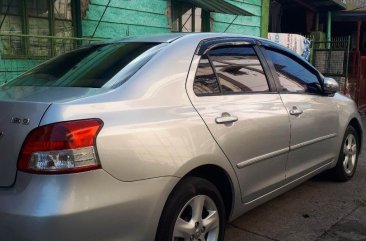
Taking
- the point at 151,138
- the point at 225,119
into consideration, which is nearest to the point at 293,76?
the point at 225,119

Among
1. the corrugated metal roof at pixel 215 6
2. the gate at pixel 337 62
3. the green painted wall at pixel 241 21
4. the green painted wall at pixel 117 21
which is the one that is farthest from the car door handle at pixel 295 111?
the gate at pixel 337 62

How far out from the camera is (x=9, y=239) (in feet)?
7.37

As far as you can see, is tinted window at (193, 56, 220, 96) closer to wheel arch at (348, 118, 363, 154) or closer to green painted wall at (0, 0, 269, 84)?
wheel arch at (348, 118, 363, 154)

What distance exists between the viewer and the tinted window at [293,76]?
398 centimetres

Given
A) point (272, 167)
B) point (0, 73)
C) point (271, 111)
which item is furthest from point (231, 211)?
point (0, 73)

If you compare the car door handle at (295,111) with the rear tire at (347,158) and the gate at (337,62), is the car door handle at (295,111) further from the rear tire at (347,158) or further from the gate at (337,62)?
the gate at (337,62)

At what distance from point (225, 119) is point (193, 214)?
2.19 ft

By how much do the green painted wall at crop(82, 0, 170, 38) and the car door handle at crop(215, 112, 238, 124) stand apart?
4646 millimetres

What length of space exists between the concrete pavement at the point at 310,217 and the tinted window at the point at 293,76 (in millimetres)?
1103

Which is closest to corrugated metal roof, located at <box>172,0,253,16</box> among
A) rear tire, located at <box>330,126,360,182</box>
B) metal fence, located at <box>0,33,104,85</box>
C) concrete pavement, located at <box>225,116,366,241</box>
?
metal fence, located at <box>0,33,104,85</box>

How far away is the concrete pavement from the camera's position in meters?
3.69

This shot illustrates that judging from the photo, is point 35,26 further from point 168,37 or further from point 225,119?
point 225,119

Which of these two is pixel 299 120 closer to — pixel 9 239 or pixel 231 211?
pixel 231 211

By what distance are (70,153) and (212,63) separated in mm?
1402
